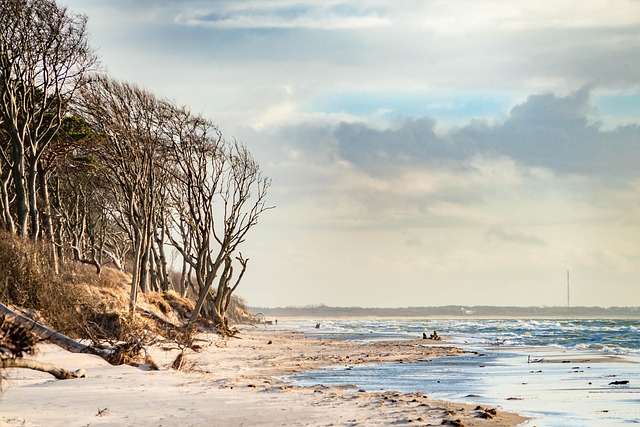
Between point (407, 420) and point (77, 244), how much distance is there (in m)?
35.8

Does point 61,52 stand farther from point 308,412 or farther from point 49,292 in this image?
point 308,412

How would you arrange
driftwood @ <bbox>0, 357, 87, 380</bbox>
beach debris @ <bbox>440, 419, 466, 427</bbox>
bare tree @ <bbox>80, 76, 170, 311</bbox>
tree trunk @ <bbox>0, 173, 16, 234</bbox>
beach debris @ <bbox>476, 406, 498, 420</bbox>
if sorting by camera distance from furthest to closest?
bare tree @ <bbox>80, 76, 170, 311</bbox>
tree trunk @ <bbox>0, 173, 16, 234</bbox>
beach debris @ <bbox>476, 406, 498, 420</bbox>
beach debris @ <bbox>440, 419, 466, 427</bbox>
driftwood @ <bbox>0, 357, 87, 380</bbox>

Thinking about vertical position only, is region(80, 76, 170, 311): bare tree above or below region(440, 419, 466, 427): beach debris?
above

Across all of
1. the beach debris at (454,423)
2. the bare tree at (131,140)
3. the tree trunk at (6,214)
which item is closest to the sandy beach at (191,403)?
the beach debris at (454,423)

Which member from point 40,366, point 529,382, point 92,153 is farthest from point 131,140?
point 40,366

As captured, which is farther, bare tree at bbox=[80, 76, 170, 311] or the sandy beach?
bare tree at bbox=[80, 76, 170, 311]

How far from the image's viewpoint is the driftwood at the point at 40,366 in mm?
9477

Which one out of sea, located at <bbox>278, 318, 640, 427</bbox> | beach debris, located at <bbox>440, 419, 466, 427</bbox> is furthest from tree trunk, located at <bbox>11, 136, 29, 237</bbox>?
beach debris, located at <bbox>440, 419, 466, 427</bbox>

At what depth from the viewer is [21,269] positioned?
78.6 feet

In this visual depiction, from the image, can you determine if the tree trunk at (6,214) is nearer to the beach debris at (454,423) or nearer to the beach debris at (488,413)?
the beach debris at (488,413)

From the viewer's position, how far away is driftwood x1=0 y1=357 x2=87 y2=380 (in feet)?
31.1

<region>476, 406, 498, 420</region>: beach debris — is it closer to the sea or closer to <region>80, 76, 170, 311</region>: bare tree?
the sea

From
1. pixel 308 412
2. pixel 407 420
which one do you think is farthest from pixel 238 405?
pixel 407 420

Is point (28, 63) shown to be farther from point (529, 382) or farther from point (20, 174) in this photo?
point (529, 382)
